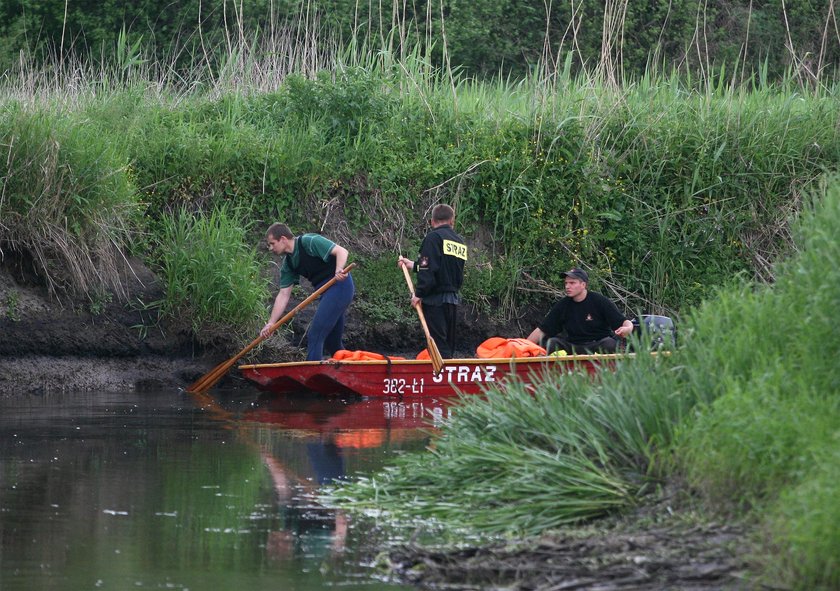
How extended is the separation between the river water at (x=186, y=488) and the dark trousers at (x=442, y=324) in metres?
1.11

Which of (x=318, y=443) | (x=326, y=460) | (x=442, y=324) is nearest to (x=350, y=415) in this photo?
(x=318, y=443)

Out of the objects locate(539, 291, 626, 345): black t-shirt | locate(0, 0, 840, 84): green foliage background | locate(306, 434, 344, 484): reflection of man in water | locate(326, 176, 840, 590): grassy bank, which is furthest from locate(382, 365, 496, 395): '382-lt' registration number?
locate(0, 0, 840, 84): green foliage background

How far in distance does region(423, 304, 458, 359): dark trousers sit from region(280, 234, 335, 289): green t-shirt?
122 cm

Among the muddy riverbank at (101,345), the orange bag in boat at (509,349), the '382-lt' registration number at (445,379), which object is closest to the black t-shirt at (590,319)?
the orange bag in boat at (509,349)

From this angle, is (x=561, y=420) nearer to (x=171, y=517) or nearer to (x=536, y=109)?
(x=171, y=517)

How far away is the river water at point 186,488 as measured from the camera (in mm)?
6164

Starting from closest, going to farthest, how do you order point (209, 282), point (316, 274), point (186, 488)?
point (186, 488) → point (316, 274) → point (209, 282)

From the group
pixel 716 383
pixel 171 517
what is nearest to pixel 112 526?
pixel 171 517

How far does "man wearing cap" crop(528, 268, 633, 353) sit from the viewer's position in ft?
43.1

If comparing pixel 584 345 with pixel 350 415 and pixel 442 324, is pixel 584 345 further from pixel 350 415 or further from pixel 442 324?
pixel 350 415

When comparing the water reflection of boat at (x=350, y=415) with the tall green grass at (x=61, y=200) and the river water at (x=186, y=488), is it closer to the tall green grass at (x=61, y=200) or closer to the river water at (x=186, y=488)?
the river water at (x=186, y=488)

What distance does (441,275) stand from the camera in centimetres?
1359

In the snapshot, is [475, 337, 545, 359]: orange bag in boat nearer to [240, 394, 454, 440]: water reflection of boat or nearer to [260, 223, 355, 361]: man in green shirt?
[240, 394, 454, 440]: water reflection of boat

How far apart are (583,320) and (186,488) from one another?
5975 mm
